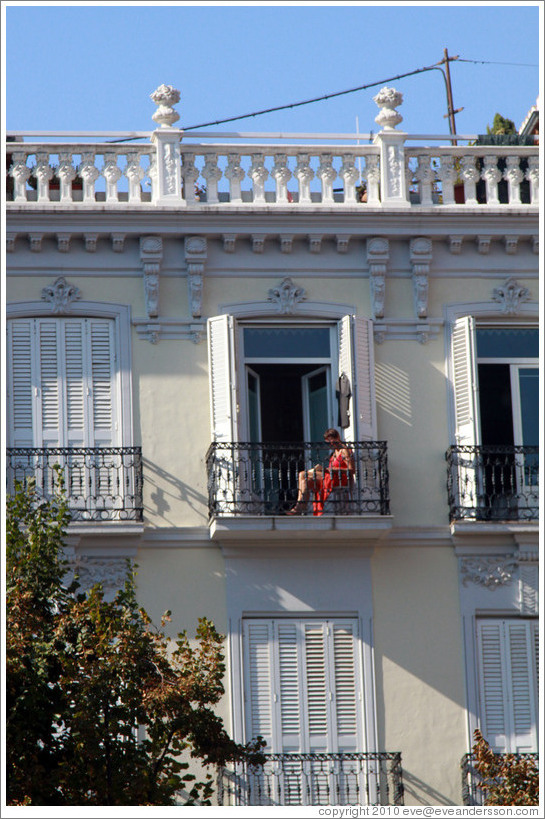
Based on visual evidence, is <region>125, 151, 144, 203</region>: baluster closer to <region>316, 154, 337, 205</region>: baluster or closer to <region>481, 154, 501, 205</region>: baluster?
<region>316, 154, 337, 205</region>: baluster

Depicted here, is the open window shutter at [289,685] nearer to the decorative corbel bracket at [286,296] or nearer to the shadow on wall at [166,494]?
the shadow on wall at [166,494]

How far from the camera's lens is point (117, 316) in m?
22.4

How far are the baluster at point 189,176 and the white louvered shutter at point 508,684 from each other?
6.15 m

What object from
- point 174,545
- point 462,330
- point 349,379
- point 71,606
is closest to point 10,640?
point 71,606

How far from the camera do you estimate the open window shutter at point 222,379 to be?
21844 mm

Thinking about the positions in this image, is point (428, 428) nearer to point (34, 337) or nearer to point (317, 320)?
point (317, 320)

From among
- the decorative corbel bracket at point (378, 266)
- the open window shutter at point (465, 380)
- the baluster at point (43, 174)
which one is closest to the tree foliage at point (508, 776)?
the open window shutter at point (465, 380)

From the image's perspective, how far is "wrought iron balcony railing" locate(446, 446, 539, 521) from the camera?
21906 mm

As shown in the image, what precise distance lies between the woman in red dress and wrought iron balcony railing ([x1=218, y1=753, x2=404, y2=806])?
111 inches

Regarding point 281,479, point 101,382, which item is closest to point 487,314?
A: point 281,479

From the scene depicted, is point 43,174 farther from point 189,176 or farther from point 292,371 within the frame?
point 292,371

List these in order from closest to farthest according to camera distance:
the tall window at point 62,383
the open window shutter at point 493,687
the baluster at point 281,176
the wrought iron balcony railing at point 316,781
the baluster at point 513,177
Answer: the wrought iron balcony railing at point 316,781, the open window shutter at point 493,687, the tall window at point 62,383, the baluster at point 281,176, the baluster at point 513,177

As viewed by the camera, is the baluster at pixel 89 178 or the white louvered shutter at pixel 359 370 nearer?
the white louvered shutter at pixel 359 370

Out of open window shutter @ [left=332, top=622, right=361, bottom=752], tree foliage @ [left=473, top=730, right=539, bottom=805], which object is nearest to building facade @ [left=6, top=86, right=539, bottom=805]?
open window shutter @ [left=332, top=622, right=361, bottom=752]
